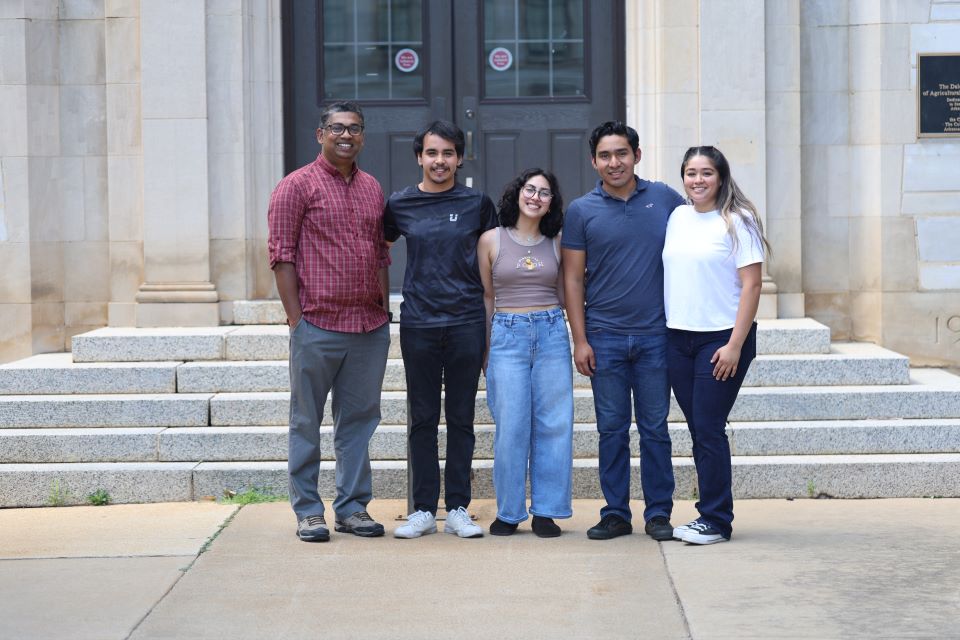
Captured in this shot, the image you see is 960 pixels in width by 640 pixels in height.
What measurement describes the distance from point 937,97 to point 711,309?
4.03 metres

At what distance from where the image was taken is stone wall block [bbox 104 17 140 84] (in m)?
9.50

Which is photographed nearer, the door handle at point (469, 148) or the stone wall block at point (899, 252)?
the stone wall block at point (899, 252)

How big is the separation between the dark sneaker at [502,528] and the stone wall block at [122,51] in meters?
4.60

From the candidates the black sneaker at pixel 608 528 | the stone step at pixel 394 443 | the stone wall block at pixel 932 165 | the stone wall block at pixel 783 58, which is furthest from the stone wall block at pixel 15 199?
the stone wall block at pixel 932 165

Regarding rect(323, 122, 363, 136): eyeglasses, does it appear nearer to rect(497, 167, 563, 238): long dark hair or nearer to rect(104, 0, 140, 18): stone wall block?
rect(497, 167, 563, 238): long dark hair

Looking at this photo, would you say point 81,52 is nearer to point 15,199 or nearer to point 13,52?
point 13,52

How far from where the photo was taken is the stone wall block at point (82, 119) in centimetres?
962

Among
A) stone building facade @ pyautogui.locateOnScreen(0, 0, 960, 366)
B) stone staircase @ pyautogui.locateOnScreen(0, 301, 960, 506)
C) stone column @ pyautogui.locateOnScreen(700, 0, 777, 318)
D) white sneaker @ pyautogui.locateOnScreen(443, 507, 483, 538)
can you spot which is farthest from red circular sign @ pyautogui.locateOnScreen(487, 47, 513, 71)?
white sneaker @ pyautogui.locateOnScreen(443, 507, 483, 538)

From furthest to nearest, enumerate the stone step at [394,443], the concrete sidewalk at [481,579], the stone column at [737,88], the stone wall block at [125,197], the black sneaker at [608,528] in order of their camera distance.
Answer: the stone wall block at [125,197] → the stone column at [737,88] → the stone step at [394,443] → the black sneaker at [608,528] → the concrete sidewalk at [481,579]

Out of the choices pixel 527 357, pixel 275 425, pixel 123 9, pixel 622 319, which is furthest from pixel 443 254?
pixel 123 9

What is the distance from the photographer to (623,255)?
6.57m

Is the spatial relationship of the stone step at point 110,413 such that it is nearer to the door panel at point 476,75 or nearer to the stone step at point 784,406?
the stone step at point 784,406

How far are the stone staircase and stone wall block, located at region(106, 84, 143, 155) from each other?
146 cm

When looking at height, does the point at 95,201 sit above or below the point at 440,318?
above
